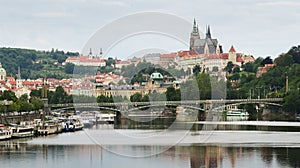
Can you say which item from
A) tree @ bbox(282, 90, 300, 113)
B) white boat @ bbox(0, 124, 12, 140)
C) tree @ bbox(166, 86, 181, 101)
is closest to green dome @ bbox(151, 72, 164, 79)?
tree @ bbox(166, 86, 181, 101)

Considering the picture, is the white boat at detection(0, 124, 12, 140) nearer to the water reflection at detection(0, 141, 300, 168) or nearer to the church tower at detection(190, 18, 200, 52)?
the water reflection at detection(0, 141, 300, 168)

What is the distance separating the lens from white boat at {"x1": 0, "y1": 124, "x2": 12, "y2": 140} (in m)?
35.5

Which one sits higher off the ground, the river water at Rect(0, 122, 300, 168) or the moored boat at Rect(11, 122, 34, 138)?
the moored boat at Rect(11, 122, 34, 138)

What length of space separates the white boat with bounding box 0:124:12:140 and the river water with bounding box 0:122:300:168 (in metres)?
0.49

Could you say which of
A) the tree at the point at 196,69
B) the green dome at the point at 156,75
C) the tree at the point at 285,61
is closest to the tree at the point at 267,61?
the tree at the point at 196,69

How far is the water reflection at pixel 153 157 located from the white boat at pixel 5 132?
2613mm

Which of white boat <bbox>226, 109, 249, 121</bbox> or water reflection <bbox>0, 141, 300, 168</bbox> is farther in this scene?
white boat <bbox>226, 109, 249, 121</bbox>

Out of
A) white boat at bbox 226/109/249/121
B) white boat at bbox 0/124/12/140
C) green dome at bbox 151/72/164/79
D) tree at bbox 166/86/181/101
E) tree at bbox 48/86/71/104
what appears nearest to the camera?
white boat at bbox 0/124/12/140

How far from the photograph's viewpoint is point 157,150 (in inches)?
1236

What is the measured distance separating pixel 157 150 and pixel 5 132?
720 centimetres

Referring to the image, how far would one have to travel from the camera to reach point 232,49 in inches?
3752

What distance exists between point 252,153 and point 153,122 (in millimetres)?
17582

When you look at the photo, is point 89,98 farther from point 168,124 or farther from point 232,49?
point 232,49

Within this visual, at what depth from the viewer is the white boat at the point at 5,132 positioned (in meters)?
35.5
